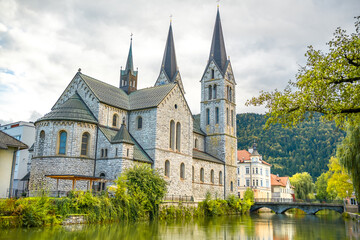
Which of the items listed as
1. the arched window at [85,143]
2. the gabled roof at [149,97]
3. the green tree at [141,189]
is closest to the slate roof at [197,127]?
the gabled roof at [149,97]

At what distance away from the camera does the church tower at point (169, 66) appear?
191ft

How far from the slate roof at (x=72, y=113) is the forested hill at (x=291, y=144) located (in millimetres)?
97211

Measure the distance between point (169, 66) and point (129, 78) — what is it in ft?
39.9

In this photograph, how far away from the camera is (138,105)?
41562mm

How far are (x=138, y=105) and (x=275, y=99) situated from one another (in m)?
28.2

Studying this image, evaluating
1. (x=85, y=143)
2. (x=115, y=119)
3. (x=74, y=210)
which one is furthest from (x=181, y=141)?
(x=74, y=210)

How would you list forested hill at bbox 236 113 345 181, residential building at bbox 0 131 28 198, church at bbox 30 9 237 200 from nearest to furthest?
residential building at bbox 0 131 28 198 → church at bbox 30 9 237 200 → forested hill at bbox 236 113 345 181

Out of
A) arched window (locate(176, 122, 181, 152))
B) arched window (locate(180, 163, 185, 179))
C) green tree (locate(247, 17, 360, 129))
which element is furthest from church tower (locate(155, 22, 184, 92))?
green tree (locate(247, 17, 360, 129))

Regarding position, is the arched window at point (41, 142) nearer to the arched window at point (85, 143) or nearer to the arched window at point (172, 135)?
the arched window at point (85, 143)

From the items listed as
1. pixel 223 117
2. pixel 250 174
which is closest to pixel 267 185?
pixel 250 174

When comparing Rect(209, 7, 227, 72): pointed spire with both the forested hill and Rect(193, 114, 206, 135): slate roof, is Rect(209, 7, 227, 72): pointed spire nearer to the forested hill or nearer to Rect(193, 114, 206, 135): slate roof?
Rect(193, 114, 206, 135): slate roof

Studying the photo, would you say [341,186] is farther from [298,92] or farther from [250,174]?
[298,92]

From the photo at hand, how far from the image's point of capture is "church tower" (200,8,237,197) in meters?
53.7

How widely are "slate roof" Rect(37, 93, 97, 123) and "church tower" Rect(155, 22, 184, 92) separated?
75.2 ft
